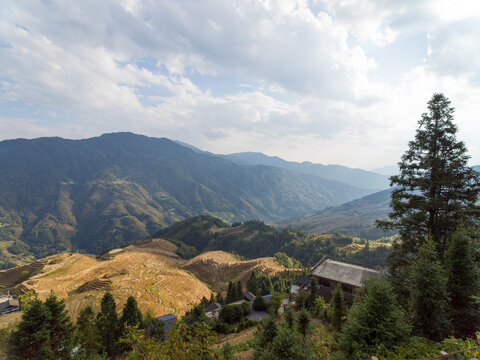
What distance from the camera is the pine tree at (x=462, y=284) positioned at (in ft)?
34.0

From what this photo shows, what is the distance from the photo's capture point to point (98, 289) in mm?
57375

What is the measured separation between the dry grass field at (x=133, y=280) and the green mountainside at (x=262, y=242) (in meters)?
46.5

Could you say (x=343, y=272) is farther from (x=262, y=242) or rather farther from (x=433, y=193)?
(x=262, y=242)

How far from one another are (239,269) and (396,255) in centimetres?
9064

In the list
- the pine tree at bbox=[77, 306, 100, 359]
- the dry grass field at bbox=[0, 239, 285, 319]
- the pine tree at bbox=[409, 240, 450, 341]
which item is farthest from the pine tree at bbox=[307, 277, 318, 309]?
the dry grass field at bbox=[0, 239, 285, 319]

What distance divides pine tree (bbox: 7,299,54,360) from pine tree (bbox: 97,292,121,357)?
37.3 feet

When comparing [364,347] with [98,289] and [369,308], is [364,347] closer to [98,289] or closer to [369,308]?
[369,308]

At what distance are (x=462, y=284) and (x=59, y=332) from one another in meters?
28.1

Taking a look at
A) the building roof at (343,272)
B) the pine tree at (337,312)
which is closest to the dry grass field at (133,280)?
the building roof at (343,272)

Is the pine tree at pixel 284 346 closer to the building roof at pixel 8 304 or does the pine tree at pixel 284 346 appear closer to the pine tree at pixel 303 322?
the pine tree at pixel 303 322

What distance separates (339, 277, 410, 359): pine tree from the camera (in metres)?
8.62

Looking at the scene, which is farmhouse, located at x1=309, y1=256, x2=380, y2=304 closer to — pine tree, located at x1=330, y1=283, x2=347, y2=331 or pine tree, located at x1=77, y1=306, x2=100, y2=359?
pine tree, located at x1=330, y1=283, x2=347, y2=331

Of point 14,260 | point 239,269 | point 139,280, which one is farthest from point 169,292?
point 14,260

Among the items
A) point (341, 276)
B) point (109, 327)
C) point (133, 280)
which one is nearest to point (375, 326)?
point (341, 276)
